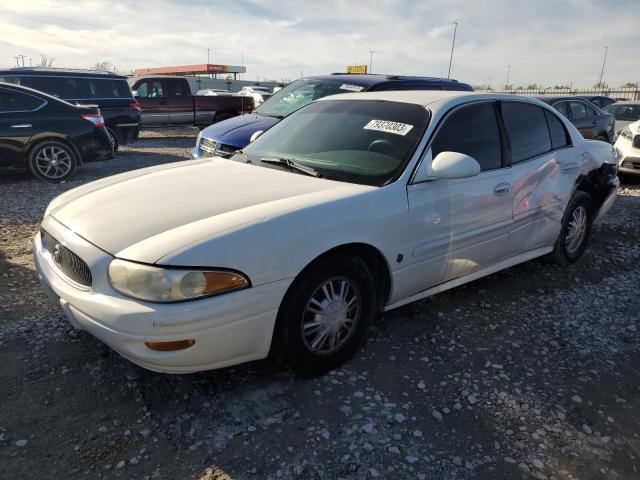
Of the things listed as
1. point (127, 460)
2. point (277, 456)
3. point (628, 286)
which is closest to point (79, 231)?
point (127, 460)

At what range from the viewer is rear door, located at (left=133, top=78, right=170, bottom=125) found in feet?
46.8

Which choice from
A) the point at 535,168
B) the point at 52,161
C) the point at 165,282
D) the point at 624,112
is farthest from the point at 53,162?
the point at 624,112

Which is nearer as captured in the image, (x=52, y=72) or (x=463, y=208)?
(x=463, y=208)

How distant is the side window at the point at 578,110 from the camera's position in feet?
35.3

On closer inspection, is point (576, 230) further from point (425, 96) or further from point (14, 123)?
point (14, 123)

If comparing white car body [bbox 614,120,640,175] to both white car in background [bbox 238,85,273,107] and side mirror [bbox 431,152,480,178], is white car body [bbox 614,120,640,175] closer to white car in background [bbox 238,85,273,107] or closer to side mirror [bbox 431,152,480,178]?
side mirror [bbox 431,152,480,178]

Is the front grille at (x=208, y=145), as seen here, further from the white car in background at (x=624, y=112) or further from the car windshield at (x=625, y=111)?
the car windshield at (x=625, y=111)

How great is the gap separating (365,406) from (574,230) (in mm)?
3127

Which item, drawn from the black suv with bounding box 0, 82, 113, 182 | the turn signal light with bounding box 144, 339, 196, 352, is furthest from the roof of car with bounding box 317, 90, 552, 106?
the black suv with bounding box 0, 82, 113, 182

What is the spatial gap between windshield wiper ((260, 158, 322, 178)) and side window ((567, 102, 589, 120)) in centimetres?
964

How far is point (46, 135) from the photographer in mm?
7660

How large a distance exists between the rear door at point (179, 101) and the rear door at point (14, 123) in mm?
Result: 7105

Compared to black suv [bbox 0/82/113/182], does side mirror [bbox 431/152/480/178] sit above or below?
above

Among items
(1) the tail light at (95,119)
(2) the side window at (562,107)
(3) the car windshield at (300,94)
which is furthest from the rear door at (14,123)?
(2) the side window at (562,107)
